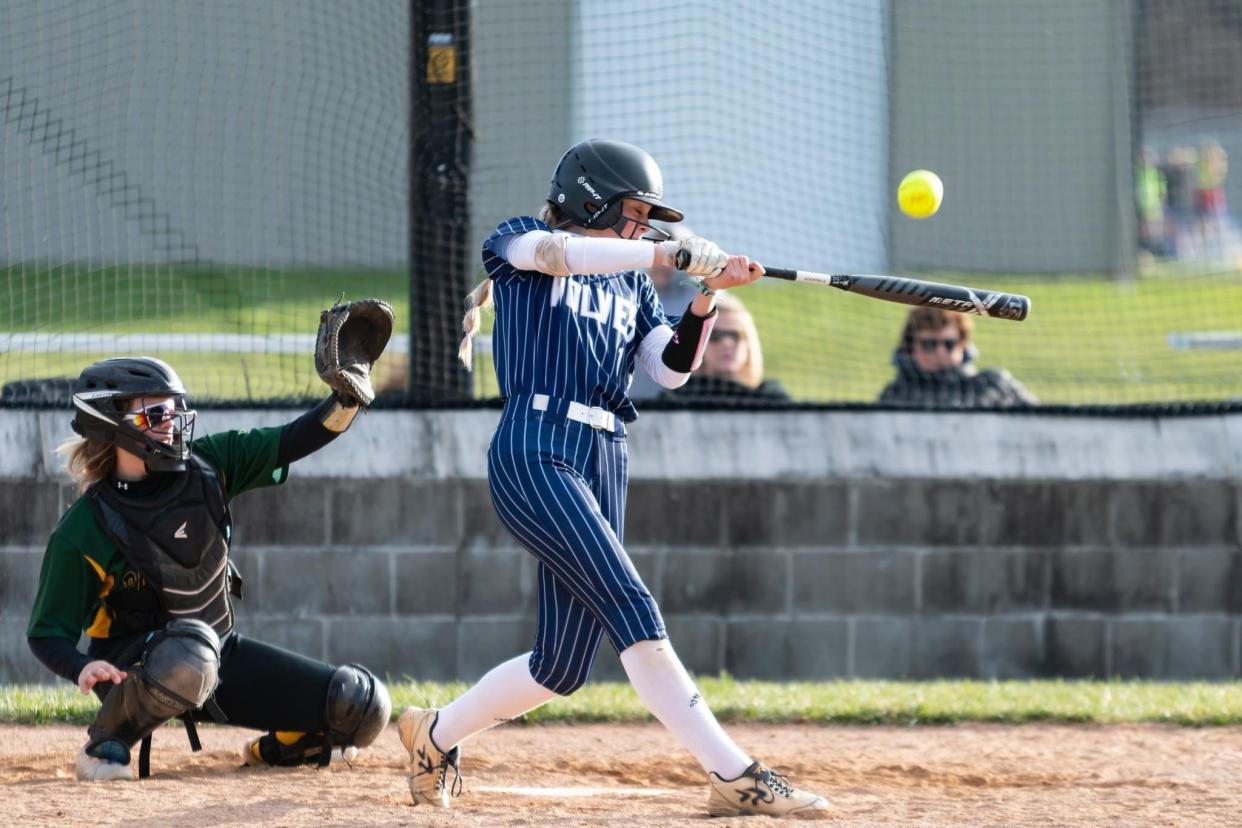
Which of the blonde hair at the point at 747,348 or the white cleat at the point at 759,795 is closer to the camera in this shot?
the white cleat at the point at 759,795

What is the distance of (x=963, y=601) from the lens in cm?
703

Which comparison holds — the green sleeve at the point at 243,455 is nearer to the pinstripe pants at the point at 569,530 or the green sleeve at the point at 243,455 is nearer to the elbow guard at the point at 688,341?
the pinstripe pants at the point at 569,530

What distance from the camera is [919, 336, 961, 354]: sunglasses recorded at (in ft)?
24.3

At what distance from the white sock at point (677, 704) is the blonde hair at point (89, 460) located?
63.0 inches

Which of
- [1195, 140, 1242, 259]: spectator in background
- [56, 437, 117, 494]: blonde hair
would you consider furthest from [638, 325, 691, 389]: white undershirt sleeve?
[1195, 140, 1242, 259]: spectator in background

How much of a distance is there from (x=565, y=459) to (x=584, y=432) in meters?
0.10

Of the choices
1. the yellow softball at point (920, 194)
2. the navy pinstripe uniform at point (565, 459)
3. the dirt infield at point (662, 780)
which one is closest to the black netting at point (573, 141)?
the dirt infield at point (662, 780)

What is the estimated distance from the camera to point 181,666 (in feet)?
13.8

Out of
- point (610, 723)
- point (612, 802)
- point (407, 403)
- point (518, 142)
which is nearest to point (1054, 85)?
point (518, 142)

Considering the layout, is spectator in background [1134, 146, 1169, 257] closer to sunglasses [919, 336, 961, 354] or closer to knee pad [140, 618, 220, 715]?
sunglasses [919, 336, 961, 354]

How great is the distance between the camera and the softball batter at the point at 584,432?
12.7 ft

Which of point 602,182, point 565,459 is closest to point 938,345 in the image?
point 602,182

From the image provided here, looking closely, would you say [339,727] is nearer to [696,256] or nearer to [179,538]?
[179,538]

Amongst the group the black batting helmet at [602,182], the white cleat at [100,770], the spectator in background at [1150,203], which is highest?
the spectator in background at [1150,203]
